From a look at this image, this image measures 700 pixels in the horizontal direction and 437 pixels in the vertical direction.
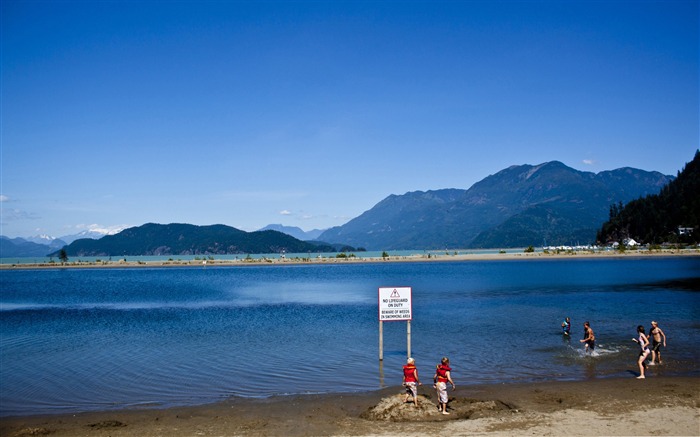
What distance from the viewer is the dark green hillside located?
157 metres

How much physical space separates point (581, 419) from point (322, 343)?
15124 millimetres

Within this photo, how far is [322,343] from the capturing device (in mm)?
26609

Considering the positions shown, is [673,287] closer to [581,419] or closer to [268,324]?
[268,324]

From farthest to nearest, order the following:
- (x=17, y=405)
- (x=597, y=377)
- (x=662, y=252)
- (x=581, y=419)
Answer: (x=662, y=252) < (x=597, y=377) < (x=17, y=405) < (x=581, y=419)

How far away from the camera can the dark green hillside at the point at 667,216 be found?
6191 inches

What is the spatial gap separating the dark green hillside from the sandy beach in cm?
16157

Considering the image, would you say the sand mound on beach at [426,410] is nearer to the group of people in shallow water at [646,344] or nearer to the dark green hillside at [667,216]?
the group of people in shallow water at [646,344]

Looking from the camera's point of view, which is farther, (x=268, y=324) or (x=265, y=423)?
(x=268, y=324)

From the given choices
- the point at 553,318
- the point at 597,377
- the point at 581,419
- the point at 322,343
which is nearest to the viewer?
the point at 581,419

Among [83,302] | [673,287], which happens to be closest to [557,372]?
[673,287]

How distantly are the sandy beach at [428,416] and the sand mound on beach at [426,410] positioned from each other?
3 centimetres

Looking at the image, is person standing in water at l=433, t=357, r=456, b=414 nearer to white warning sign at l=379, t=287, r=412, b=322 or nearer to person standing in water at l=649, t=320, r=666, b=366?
white warning sign at l=379, t=287, r=412, b=322

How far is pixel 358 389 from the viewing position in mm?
17719

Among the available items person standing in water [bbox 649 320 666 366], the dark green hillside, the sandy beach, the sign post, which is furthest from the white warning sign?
the dark green hillside
